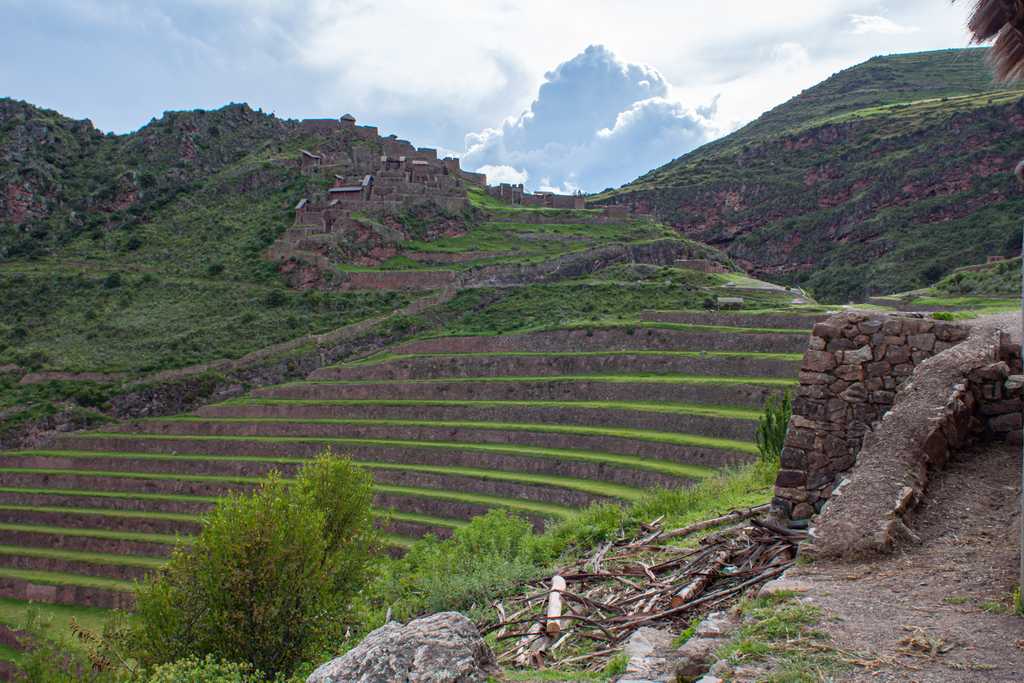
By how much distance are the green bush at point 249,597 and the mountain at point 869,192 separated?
48782 mm

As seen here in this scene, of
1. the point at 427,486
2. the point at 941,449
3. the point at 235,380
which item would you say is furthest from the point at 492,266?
A: the point at 941,449

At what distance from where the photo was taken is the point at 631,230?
60438 mm

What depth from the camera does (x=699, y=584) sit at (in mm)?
7766

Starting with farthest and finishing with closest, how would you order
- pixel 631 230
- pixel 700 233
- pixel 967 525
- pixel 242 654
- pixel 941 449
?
pixel 700 233, pixel 631 230, pixel 242 654, pixel 941 449, pixel 967 525

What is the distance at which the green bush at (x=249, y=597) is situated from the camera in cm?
1401

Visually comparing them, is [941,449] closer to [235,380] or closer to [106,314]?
[235,380]

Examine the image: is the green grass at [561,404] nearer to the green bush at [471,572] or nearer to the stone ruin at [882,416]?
the green bush at [471,572]

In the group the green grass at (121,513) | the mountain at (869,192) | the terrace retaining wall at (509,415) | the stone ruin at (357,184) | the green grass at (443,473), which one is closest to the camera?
the green grass at (443,473)

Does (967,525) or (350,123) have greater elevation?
(350,123)

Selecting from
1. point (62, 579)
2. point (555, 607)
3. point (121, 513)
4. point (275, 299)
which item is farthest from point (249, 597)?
point (275, 299)

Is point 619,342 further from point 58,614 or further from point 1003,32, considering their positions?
point 1003,32

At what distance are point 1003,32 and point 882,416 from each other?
3.91 metres

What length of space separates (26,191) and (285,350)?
41306mm

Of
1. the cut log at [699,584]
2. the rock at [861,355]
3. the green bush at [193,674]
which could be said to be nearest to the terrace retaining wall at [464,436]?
the rock at [861,355]
